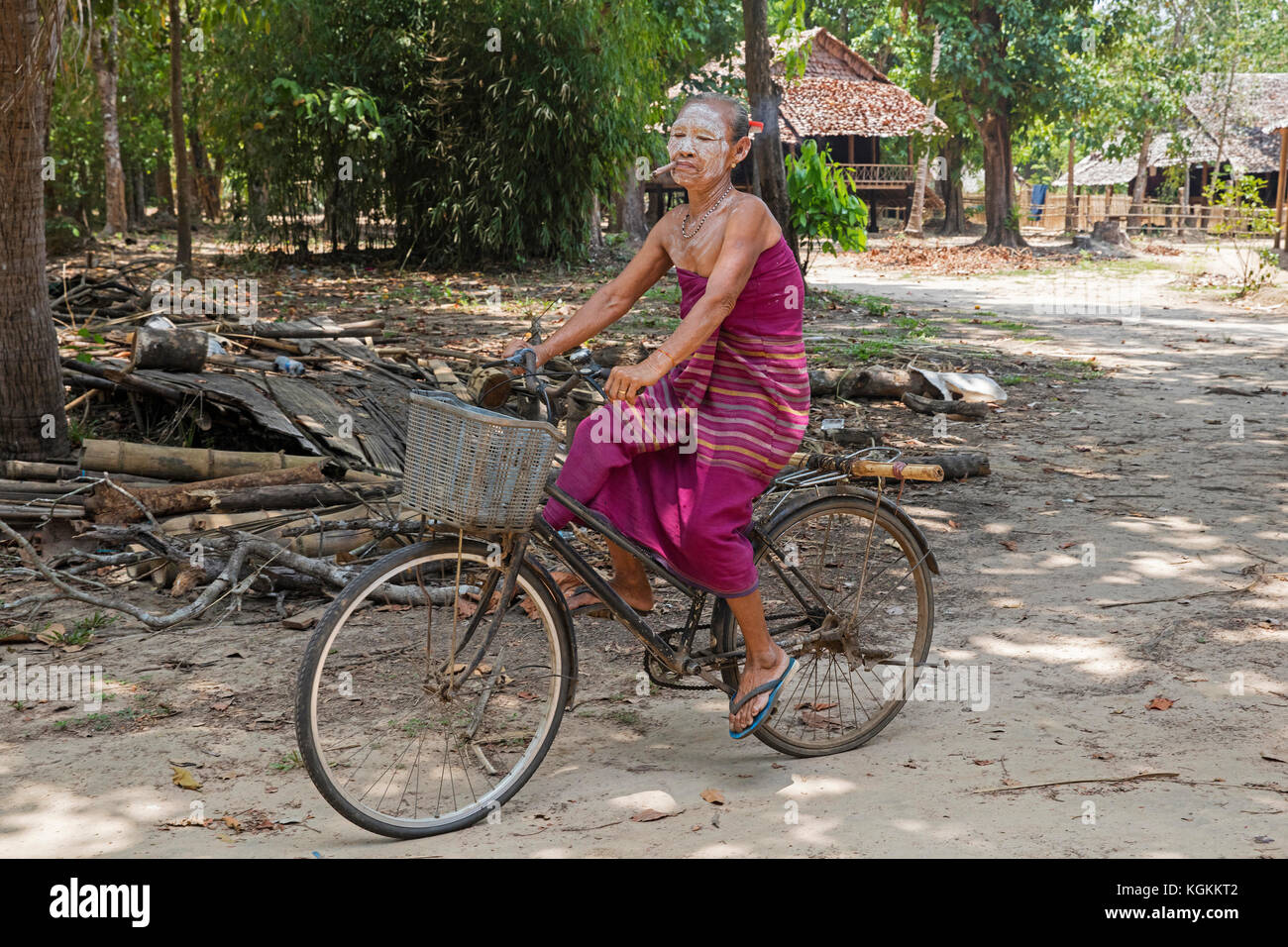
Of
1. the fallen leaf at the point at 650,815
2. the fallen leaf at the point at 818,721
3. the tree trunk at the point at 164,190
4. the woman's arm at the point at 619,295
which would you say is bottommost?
the fallen leaf at the point at 650,815

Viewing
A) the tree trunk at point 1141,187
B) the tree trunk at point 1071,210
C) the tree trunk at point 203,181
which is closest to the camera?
the tree trunk at point 203,181

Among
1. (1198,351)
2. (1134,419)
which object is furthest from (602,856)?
(1198,351)

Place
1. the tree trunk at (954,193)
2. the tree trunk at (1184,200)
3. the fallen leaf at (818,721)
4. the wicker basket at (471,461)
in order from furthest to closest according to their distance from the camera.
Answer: the tree trunk at (954,193), the tree trunk at (1184,200), the fallen leaf at (818,721), the wicker basket at (471,461)

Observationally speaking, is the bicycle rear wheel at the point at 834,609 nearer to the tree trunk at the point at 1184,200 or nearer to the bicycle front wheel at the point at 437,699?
the bicycle front wheel at the point at 437,699

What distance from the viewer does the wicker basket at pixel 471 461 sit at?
118 inches

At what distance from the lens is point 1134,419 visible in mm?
9492

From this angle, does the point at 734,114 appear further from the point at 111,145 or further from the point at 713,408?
the point at 111,145

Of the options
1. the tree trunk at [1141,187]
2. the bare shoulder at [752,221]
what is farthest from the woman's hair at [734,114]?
the tree trunk at [1141,187]

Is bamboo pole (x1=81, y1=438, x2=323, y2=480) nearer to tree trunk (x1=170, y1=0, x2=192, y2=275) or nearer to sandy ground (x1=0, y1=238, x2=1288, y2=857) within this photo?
sandy ground (x1=0, y1=238, x2=1288, y2=857)

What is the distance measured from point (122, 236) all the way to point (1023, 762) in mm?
22096

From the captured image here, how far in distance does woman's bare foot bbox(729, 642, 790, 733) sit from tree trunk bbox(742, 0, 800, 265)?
1045cm

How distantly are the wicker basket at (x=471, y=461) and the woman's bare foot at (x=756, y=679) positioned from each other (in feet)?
3.39

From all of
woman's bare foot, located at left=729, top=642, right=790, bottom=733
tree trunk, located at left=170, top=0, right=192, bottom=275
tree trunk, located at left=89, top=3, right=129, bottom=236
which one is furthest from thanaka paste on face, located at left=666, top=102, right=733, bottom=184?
tree trunk, located at left=89, top=3, right=129, bottom=236

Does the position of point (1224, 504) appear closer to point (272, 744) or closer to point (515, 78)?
point (272, 744)
